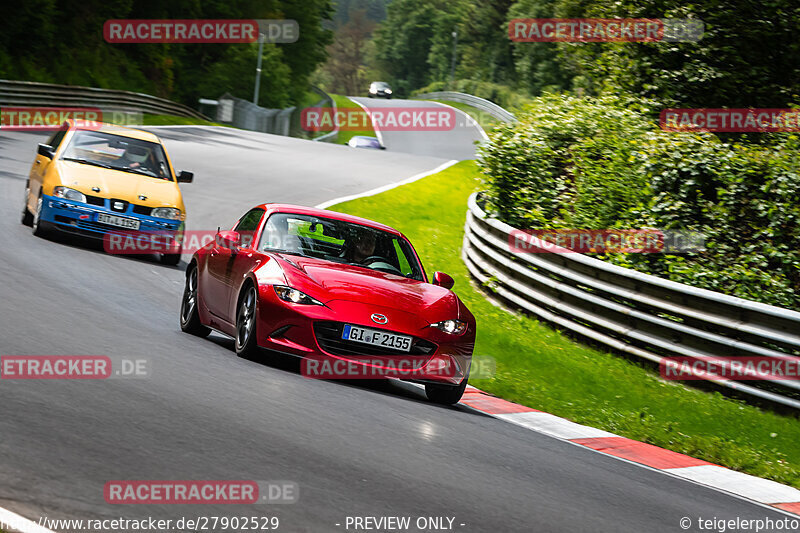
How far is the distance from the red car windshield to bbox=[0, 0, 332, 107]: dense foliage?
3430cm

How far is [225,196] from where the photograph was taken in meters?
23.7

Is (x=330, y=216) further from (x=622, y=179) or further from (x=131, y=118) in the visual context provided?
(x=131, y=118)

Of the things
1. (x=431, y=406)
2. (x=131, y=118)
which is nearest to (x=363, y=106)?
(x=131, y=118)

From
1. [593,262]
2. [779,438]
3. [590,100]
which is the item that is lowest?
[779,438]

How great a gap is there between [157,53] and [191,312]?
52559 millimetres

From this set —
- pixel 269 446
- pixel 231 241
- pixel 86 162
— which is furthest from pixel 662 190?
pixel 269 446

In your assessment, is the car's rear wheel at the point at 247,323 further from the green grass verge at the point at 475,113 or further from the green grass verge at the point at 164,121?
the green grass verge at the point at 475,113

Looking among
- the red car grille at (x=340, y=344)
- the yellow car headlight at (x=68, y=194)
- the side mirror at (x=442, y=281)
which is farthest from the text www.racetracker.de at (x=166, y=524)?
the yellow car headlight at (x=68, y=194)

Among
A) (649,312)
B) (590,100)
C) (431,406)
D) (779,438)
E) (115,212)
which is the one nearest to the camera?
(431,406)

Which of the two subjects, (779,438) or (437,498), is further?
(779,438)

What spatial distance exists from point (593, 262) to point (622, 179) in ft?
6.86

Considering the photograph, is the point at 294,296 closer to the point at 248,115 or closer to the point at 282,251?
the point at 282,251

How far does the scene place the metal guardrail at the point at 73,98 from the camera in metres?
35.6

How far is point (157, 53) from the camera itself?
60.2 meters
